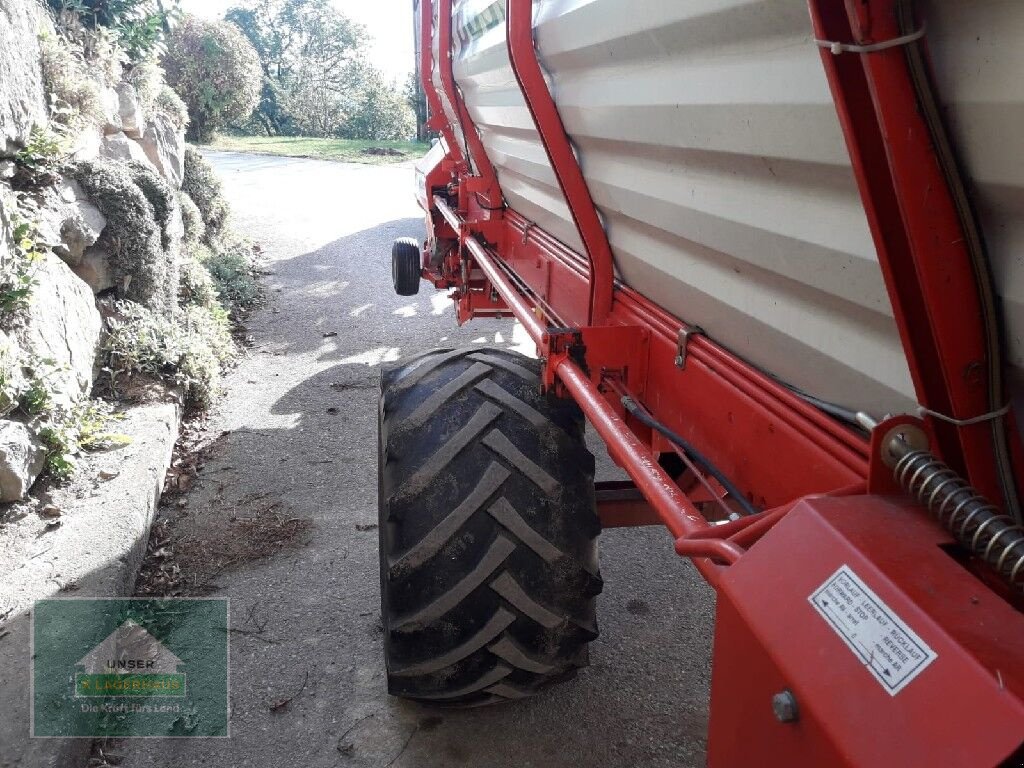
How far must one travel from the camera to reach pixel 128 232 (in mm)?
5492

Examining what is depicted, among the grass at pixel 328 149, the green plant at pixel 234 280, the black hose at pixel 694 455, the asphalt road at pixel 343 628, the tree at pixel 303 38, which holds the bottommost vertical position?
the asphalt road at pixel 343 628

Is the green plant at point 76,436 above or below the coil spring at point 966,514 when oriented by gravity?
below

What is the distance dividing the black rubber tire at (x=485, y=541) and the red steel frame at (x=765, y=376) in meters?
0.22

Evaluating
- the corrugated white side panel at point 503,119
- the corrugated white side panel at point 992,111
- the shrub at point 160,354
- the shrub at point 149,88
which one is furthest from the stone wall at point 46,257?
the corrugated white side panel at point 992,111

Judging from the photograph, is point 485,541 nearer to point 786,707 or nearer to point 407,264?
point 786,707

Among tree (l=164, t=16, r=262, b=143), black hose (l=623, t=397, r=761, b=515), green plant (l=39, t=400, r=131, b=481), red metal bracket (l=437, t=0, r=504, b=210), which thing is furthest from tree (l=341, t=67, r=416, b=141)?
black hose (l=623, t=397, r=761, b=515)

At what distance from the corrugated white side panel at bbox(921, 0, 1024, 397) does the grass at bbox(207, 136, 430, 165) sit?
1877cm

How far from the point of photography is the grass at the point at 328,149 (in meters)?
19.5

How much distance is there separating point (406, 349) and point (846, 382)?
5.58m

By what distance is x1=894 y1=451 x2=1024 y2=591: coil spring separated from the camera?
0.86 m

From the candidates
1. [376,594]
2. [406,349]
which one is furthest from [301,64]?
[376,594]

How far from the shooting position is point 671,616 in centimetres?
→ 321

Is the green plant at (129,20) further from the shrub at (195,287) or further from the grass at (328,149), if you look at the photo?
the grass at (328,149)

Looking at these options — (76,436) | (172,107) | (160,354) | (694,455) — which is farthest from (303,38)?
(694,455)
